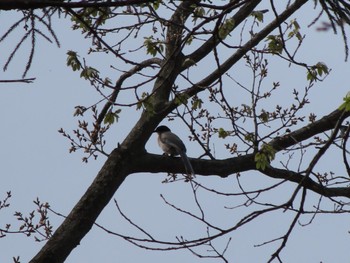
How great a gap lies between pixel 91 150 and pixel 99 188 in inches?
16.2

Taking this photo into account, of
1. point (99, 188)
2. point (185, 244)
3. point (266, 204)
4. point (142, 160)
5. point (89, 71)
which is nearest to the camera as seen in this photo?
point (185, 244)

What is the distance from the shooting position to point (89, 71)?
16.7ft

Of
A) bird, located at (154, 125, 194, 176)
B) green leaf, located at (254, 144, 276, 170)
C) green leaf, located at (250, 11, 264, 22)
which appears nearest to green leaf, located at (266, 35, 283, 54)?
green leaf, located at (250, 11, 264, 22)

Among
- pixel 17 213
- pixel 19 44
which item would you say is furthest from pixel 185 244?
pixel 17 213

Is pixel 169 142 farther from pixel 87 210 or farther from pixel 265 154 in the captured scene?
pixel 265 154

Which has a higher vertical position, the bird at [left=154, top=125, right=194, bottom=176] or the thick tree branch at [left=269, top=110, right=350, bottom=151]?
the bird at [left=154, top=125, right=194, bottom=176]

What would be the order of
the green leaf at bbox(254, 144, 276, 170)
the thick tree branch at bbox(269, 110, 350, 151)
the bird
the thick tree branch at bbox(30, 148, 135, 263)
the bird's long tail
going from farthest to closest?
the bird, the bird's long tail, the thick tree branch at bbox(269, 110, 350, 151), the thick tree branch at bbox(30, 148, 135, 263), the green leaf at bbox(254, 144, 276, 170)

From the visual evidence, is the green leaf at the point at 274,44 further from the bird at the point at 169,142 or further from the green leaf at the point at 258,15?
the bird at the point at 169,142

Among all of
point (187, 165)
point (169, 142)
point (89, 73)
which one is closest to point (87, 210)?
point (187, 165)

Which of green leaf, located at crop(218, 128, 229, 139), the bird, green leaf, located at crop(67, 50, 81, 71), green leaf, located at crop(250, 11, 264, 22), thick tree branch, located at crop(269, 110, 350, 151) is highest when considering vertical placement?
the bird

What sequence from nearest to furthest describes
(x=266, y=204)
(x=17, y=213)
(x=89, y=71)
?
(x=266, y=204) < (x=89, y=71) < (x=17, y=213)

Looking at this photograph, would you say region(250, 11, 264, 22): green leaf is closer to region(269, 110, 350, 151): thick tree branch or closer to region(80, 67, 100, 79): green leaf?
region(269, 110, 350, 151): thick tree branch

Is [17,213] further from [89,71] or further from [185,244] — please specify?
[185,244]

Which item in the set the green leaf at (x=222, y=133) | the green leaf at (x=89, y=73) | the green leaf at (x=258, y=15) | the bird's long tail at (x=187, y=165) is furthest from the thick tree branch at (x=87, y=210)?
the green leaf at (x=258, y=15)
